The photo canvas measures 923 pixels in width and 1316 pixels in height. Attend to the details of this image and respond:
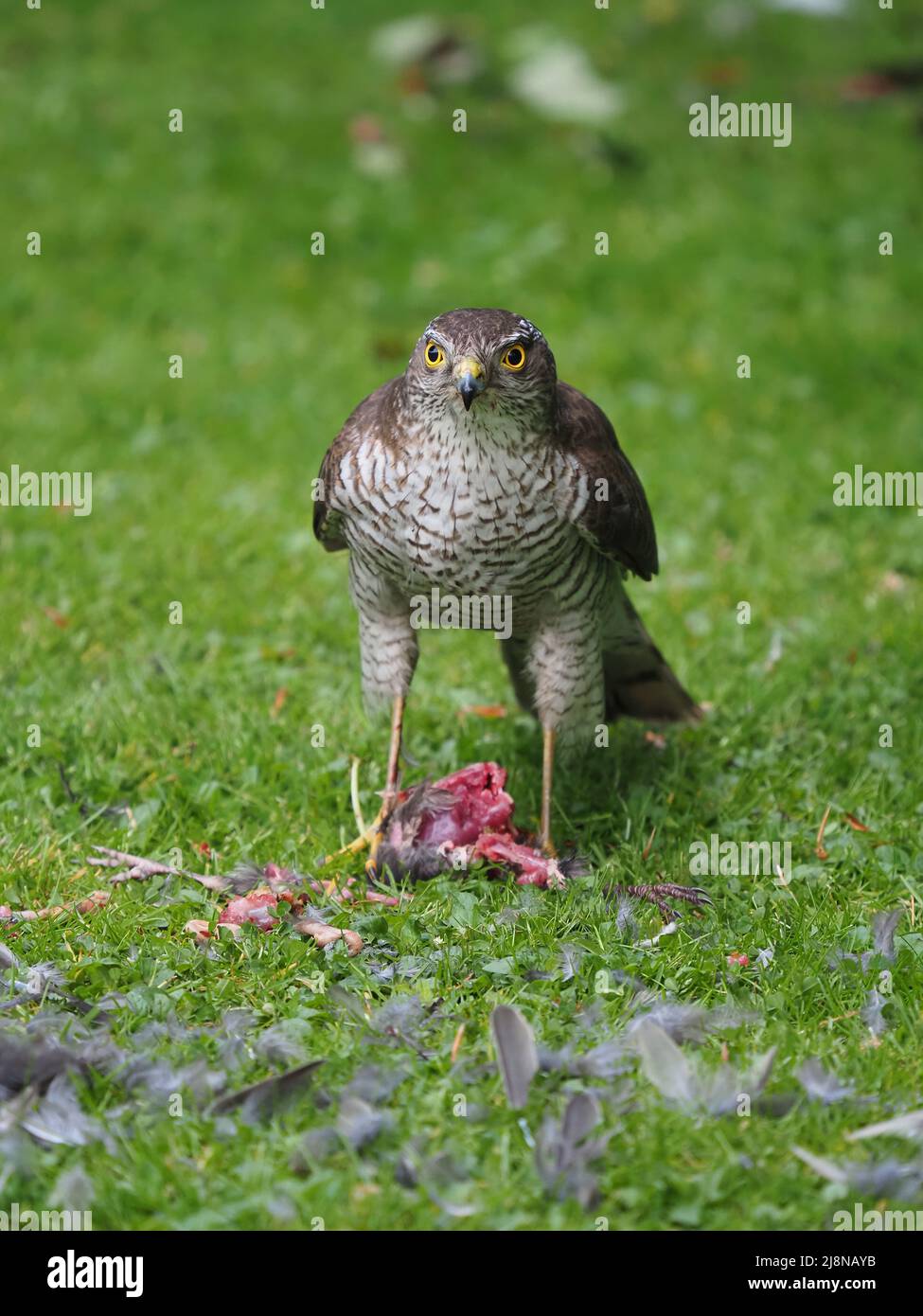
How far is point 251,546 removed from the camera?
6.24 m

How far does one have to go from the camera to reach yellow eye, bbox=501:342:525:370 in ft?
12.4

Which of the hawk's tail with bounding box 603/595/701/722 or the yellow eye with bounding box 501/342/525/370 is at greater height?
the yellow eye with bounding box 501/342/525/370

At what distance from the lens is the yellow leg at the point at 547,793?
4.28m

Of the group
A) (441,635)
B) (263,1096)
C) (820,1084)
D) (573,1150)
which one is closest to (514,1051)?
(573,1150)

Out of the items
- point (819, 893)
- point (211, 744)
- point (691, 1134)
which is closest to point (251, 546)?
point (211, 744)

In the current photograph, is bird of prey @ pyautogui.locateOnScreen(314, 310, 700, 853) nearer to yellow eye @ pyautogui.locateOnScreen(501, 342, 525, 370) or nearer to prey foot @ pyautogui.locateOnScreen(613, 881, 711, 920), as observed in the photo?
yellow eye @ pyautogui.locateOnScreen(501, 342, 525, 370)

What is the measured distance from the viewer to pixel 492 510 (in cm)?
384

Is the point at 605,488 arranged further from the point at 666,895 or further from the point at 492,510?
the point at 666,895

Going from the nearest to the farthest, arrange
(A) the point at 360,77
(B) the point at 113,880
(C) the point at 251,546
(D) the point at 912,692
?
(B) the point at 113,880
(D) the point at 912,692
(C) the point at 251,546
(A) the point at 360,77

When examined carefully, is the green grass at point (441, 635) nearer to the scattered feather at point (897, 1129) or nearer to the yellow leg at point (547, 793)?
the scattered feather at point (897, 1129)

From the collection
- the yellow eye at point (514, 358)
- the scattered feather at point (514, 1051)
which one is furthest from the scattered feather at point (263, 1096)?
the yellow eye at point (514, 358)

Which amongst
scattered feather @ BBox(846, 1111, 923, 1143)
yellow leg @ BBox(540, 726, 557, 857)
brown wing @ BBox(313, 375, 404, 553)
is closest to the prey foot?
yellow leg @ BBox(540, 726, 557, 857)

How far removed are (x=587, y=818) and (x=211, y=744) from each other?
122 centimetres
